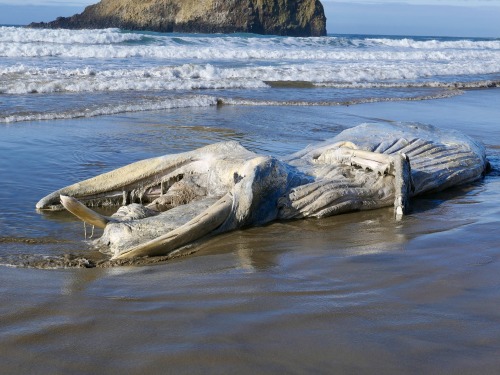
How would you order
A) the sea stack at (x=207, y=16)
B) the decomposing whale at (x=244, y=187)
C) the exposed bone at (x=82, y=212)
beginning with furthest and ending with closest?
the sea stack at (x=207, y=16) < the decomposing whale at (x=244, y=187) < the exposed bone at (x=82, y=212)

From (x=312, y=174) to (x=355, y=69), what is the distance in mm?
17618

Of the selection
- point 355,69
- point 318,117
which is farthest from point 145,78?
point 355,69

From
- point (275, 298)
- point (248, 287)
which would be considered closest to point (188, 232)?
point (248, 287)

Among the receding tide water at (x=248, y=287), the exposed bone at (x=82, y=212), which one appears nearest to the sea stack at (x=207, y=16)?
the receding tide water at (x=248, y=287)

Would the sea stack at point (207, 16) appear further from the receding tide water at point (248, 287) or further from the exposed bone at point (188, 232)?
the exposed bone at point (188, 232)

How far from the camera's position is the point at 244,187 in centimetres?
541

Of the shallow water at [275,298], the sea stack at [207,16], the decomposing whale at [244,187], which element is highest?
the sea stack at [207,16]

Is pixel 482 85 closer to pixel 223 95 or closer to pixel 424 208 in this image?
pixel 223 95

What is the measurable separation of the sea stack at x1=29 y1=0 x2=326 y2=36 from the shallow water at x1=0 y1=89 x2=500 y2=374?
69.4 m

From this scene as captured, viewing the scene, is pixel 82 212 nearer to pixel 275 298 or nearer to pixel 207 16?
pixel 275 298

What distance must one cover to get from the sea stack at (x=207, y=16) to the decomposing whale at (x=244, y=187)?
68473 mm

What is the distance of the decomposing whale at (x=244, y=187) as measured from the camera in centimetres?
497

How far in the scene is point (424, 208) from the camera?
6465mm

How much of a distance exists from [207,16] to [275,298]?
72.5 metres
